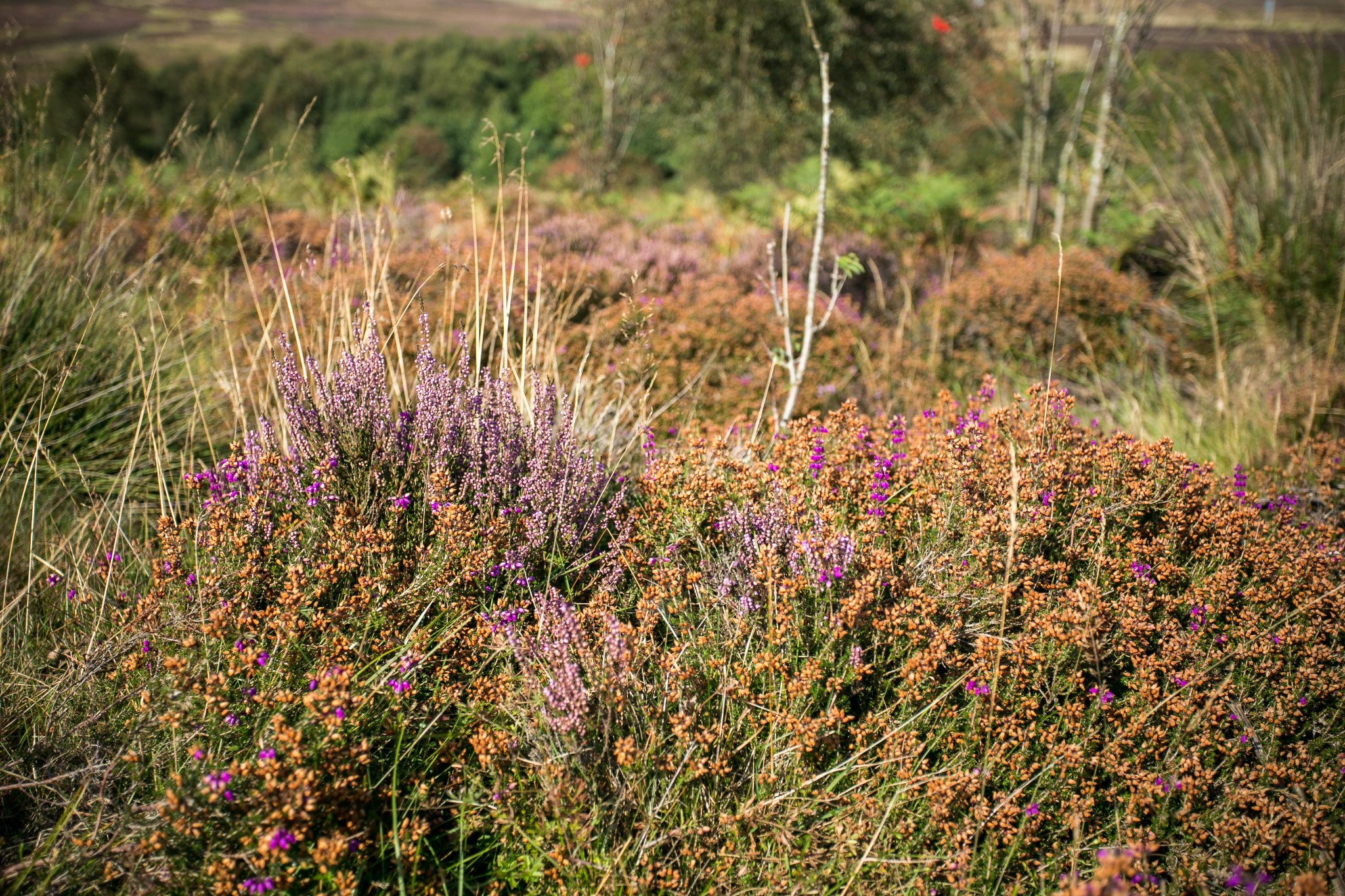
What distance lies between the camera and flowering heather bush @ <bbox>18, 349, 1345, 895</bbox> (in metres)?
1.49

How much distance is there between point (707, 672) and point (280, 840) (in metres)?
0.93

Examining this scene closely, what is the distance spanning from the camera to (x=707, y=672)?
1.84 m

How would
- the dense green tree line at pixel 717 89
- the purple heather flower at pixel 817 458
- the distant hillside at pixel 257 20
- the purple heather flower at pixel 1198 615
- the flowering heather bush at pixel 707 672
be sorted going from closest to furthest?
the flowering heather bush at pixel 707 672
the purple heather flower at pixel 1198 615
the purple heather flower at pixel 817 458
the dense green tree line at pixel 717 89
the distant hillside at pixel 257 20

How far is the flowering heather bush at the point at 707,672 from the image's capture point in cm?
149

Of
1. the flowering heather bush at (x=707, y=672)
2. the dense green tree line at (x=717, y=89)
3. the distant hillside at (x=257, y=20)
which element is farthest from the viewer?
the distant hillside at (x=257, y=20)

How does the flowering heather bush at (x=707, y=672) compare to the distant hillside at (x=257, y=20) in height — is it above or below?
below

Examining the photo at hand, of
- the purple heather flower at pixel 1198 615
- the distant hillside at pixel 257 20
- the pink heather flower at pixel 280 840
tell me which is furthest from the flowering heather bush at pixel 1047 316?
the distant hillside at pixel 257 20

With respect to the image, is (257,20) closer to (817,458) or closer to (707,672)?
(817,458)

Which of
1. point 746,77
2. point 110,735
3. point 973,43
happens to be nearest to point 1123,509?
point 110,735

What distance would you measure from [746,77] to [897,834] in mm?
9098

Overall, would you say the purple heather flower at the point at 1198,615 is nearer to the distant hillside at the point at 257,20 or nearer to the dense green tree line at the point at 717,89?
the dense green tree line at the point at 717,89

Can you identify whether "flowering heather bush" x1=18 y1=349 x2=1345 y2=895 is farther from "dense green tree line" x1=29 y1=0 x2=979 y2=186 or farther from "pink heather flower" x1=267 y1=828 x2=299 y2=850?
"dense green tree line" x1=29 y1=0 x2=979 y2=186

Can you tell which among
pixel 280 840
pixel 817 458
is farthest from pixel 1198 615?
pixel 280 840

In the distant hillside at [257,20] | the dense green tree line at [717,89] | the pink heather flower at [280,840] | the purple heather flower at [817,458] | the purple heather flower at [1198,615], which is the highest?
the distant hillside at [257,20]
